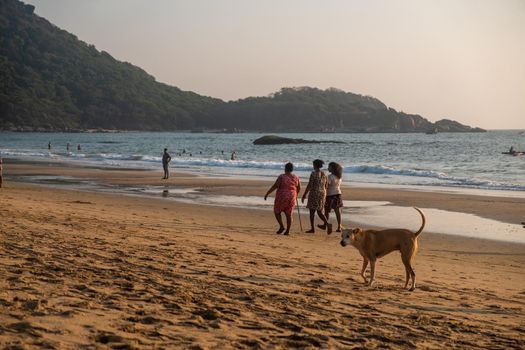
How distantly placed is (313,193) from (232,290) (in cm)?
683

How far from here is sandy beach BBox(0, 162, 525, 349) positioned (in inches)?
200

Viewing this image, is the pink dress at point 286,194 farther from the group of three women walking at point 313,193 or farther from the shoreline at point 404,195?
the shoreline at point 404,195

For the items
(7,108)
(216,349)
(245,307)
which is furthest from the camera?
(7,108)

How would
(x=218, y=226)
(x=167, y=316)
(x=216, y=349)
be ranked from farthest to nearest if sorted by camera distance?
(x=218, y=226)
(x=167, y=316)
(x=216, y=349)

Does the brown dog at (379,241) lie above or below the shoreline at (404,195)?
above

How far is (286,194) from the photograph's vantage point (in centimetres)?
1294

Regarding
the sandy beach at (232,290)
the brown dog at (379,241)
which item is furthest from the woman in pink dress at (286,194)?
the brown dog at (379,241)

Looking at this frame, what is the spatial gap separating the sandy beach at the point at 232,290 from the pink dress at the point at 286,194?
611 millimetres

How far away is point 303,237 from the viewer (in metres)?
12.6

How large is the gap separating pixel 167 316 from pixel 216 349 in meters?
0.89

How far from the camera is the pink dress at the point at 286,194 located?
42.4 feet

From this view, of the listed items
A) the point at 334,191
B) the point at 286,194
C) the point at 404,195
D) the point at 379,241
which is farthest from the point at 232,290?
the point at 404,195

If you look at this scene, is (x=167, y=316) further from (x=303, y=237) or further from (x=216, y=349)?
(x=303, y=237)

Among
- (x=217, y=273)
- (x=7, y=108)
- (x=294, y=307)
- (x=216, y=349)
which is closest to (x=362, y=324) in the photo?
(x=294, y=307)
